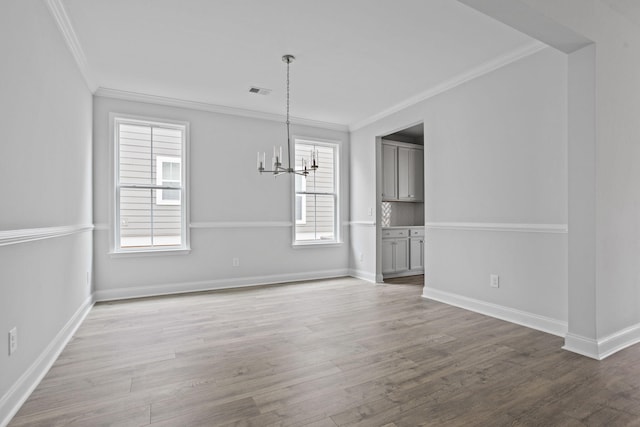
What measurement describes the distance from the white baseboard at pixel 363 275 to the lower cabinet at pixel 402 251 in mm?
311

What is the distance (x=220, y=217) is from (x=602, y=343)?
4.40m

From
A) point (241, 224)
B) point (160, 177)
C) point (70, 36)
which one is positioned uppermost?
point (70, 36)

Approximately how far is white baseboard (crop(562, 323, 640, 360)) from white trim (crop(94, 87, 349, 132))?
4368mm

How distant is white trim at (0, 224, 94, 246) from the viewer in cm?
178

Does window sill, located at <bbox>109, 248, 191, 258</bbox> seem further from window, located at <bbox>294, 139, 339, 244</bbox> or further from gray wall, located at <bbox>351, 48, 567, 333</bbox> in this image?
gray wall, located at <bbox>351, 48, 567, 333</bbox>

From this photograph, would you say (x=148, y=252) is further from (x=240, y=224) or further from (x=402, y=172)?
(x=402, y=172)

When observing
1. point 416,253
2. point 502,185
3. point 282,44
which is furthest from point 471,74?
point 416,253

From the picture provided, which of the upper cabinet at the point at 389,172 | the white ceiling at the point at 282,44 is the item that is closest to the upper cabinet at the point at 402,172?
the upper cabinet at the point at 389,172

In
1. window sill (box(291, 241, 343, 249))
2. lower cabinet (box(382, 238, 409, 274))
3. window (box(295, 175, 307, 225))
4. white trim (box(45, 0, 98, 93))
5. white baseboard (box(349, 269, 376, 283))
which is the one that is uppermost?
white trim (box(45, 0, 98, 93))

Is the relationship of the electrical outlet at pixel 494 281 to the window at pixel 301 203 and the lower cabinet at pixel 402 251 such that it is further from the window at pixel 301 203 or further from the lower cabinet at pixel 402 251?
the window at pixel 301 203

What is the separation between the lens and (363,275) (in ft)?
18.6

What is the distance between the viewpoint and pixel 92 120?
420cm

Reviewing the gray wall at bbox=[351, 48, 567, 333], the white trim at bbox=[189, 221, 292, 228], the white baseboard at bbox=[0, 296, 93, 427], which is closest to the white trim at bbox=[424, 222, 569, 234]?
the gray wall at bbox=[351, 48, 567, 333]

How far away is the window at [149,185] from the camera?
4.45m
